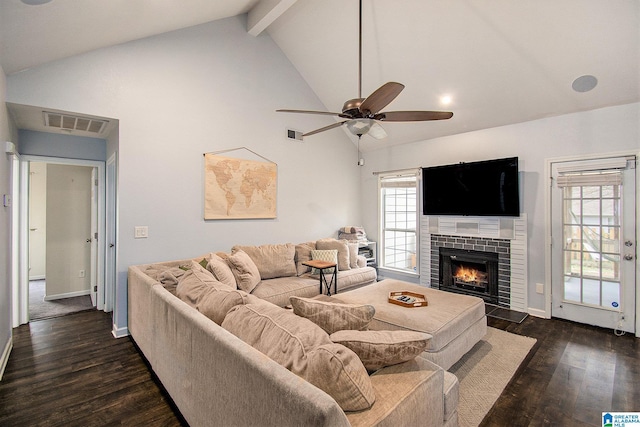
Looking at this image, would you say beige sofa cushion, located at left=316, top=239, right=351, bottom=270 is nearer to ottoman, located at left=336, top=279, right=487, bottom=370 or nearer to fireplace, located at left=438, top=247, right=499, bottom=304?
ottoman, located at left=336, top=279, right=487, bottom=370

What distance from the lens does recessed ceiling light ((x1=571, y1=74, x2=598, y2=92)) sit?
332 cm

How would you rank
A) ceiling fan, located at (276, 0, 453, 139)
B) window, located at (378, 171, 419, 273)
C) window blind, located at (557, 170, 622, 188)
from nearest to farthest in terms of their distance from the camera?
ceiling fan, located at (276, 0, 453, 139), window blind, located at (557, 170, 622, 188), window, located at (378, 171, 419, 273)

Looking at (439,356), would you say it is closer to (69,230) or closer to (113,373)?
(113,373)

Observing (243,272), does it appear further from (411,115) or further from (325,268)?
(411,115)

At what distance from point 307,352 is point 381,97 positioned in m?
1.86

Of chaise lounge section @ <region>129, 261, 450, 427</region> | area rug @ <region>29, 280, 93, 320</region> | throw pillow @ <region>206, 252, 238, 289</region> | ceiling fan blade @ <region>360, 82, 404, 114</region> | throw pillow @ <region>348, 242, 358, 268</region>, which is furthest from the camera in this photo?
throw pillow @ <region>348, 242, 358, 268</region>

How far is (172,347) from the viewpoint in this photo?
6.51 ft

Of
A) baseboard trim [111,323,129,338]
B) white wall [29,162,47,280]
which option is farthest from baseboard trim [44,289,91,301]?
baseboard trim [111,323,129,338]

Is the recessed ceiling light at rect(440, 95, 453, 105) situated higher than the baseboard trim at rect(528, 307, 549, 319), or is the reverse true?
the recessed ceiling light at rect(440, 95, 453, 105)

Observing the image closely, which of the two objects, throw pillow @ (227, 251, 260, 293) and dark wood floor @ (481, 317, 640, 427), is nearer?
dark wood floor @ (481, 317, 640, 427)

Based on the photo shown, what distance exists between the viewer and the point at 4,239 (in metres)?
2.65

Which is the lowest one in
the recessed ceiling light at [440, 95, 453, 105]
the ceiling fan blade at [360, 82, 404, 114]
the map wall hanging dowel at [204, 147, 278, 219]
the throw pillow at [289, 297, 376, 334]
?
the throw pillow at [289, 297, 376, 334]

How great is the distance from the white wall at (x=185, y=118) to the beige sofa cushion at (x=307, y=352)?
8.14 ft

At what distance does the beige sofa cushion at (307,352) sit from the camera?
112 centimetres
